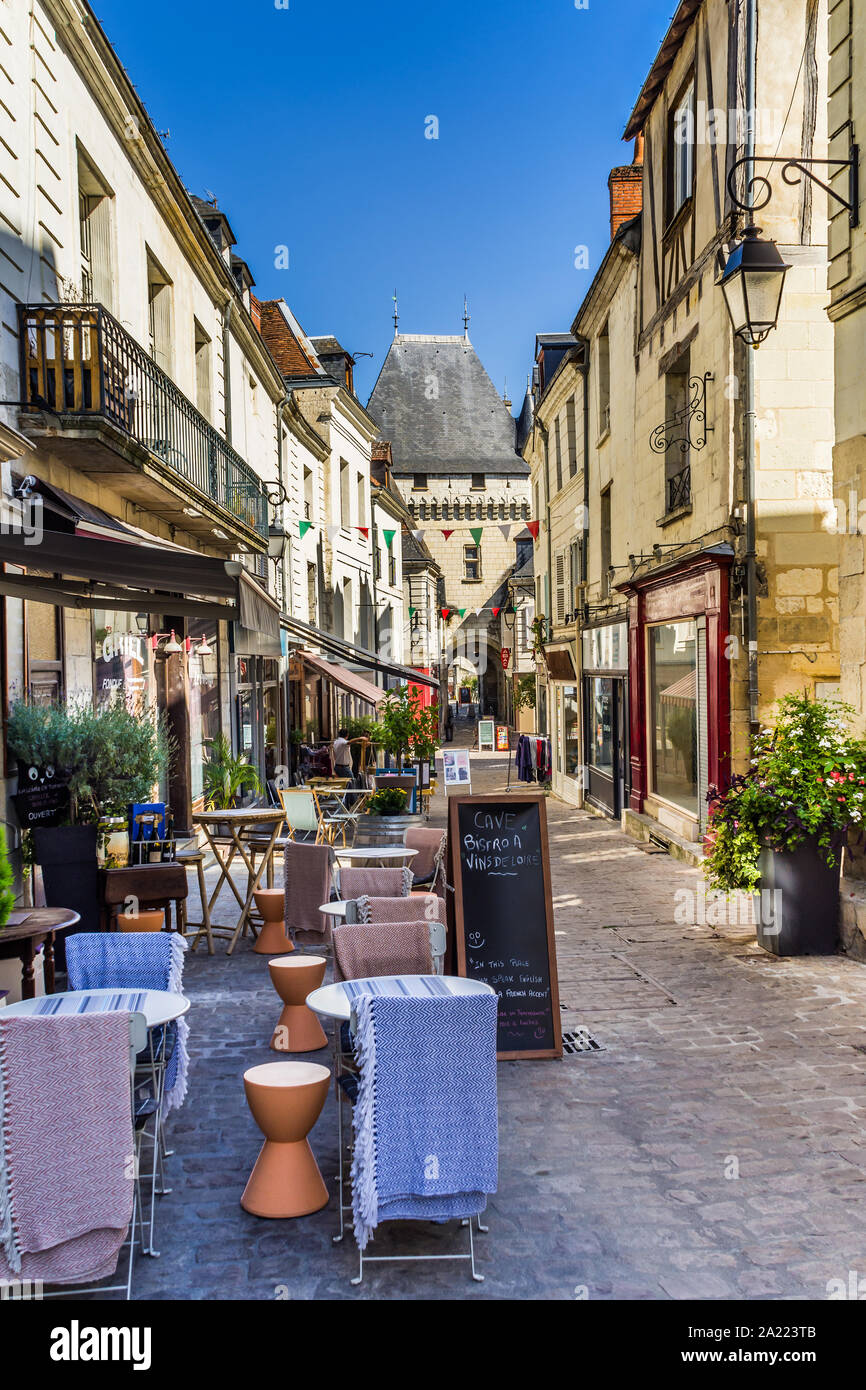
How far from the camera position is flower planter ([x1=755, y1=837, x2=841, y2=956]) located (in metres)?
7.72

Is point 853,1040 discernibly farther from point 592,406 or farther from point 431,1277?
point 592,406

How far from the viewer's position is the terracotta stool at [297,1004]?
566 cm

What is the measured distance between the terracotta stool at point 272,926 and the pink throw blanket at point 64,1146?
4.75 metres

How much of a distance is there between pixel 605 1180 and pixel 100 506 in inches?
307

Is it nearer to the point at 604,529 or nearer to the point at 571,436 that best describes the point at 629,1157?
the point at 604,529

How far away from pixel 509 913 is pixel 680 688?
7432mm

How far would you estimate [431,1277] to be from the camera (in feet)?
11.7

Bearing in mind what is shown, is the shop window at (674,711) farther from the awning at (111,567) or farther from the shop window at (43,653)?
the awning at (111,567)

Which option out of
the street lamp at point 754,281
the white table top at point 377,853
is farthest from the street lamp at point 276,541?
the street lamp at point 754,281

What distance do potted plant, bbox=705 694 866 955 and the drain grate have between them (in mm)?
2310

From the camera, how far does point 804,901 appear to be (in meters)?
7.75

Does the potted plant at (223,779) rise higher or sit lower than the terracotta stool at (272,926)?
higher
